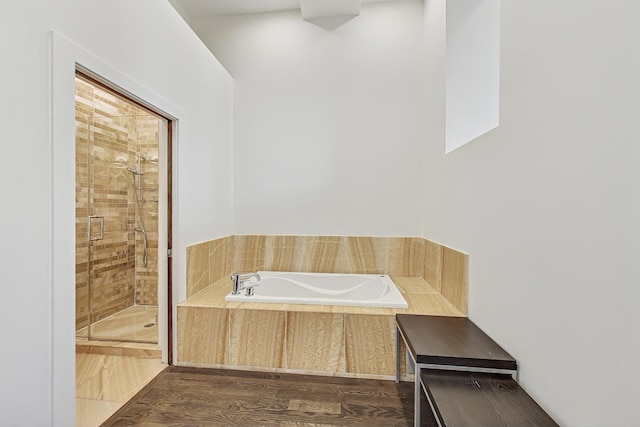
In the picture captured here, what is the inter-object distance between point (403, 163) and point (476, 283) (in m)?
1.58

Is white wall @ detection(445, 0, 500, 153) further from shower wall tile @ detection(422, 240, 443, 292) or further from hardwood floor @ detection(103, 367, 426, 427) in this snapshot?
hardwood floor @ detection(103, 367, 426, 427)

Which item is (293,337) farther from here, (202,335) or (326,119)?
(326,119)

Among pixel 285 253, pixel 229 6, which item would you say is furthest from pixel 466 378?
pixel 229 6

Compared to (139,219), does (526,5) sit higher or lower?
higher

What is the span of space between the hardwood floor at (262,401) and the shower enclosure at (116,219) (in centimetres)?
76

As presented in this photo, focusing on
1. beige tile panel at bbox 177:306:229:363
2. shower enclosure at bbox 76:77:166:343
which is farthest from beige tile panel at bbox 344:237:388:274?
shower enclosure at bbox 76:77:166:343

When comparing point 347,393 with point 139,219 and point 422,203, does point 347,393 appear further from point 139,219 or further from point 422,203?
point 139,219

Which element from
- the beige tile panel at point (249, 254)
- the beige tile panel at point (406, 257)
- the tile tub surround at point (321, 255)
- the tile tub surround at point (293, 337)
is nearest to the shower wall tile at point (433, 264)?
the tile tub surround at point (321, 255)

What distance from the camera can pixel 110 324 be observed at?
2566 millimetres

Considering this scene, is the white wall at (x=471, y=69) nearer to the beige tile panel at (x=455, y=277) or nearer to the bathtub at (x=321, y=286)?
the beige tile panel at (x=455, y=277)

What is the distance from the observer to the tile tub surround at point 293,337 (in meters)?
2.01

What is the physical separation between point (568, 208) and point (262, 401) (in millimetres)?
1822

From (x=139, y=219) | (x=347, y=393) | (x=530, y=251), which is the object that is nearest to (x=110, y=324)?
(x=139, y=219)

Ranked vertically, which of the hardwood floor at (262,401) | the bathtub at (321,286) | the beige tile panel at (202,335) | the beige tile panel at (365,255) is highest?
the beige tile panel at (365,255)
